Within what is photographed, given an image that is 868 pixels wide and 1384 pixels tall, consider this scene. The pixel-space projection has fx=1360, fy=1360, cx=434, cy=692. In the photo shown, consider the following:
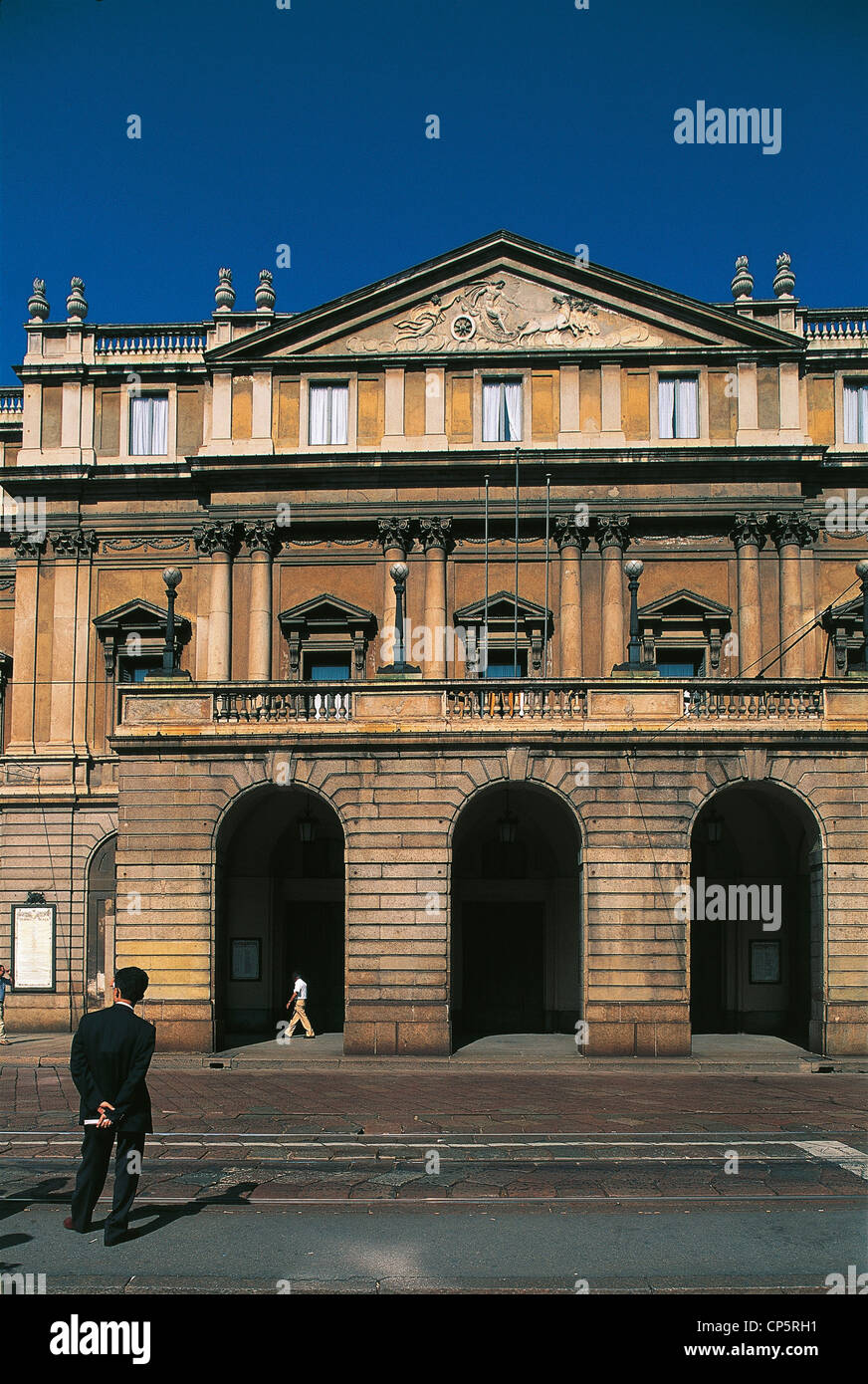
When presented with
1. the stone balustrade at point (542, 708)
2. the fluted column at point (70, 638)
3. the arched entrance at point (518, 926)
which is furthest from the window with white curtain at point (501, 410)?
the fluted column at point (70, 638)

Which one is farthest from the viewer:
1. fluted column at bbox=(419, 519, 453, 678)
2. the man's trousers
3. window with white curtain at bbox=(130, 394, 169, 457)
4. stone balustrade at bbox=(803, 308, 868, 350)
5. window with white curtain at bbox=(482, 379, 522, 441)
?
window with white curtain at bbox=(130, 394, 169, 457)

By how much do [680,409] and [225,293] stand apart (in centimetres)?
1299

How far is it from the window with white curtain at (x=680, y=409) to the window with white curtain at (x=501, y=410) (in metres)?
3.79

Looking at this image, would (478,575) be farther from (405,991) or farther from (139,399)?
(405,991)

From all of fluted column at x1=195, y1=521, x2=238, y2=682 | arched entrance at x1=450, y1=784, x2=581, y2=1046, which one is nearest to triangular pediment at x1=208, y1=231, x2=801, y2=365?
fluted column at x1=195, y1=521, x2=238, y2=682

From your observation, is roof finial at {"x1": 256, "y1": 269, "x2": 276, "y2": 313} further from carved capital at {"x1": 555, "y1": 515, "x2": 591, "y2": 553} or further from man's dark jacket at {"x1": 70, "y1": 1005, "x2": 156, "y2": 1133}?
man's dark jacket at {"x1": 70, "y1": 1005, "x2": 156, "y2": 1133}

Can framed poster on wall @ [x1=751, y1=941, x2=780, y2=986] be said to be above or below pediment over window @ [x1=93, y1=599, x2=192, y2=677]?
below

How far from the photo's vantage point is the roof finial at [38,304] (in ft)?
126

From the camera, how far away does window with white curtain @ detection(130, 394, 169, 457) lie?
37.6 m

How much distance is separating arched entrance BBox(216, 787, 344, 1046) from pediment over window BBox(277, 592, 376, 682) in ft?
→ 15.4

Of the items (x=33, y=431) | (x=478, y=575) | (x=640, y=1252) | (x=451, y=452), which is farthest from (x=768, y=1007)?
(x=33, y=431)
